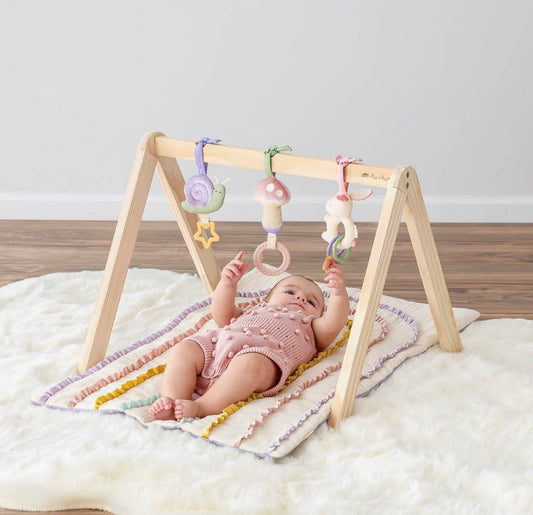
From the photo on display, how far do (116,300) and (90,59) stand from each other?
61.0 inches

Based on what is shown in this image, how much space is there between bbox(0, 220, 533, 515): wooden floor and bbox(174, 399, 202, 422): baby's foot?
3.27 feet

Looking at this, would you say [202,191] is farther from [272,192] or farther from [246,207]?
[246,207]

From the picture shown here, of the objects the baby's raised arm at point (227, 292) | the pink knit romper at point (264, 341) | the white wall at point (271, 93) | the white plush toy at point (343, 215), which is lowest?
the pink knit romper at point (264, 341)

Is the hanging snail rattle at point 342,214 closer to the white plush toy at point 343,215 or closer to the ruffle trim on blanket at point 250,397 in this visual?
the white plush toy at point 343,215

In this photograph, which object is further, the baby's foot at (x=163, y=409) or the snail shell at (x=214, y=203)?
the snail shell at (x=214, y=203)

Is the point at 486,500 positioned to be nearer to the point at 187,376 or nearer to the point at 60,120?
the point at 187,376

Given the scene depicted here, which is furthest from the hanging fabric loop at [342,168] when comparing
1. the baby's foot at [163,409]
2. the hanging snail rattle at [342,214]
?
the baby's foot at [163,409]

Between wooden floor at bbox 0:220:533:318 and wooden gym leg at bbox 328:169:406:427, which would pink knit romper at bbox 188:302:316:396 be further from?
wooden floor at bbox 0:220:533:318

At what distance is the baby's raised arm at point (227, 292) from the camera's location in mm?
1736

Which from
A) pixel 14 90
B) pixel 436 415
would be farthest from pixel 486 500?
pixel 14 90

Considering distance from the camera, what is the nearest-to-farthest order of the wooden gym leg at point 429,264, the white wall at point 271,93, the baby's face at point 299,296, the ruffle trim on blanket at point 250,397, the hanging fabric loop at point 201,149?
the ruffle trim on blanket at point 250,397 < the wooden gym leg at point 429,264 < the hanging fabric loop at point 201,149 < the baby's face at point 299,296 < the white wall at point 271,93

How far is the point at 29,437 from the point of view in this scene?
1474 millimetres

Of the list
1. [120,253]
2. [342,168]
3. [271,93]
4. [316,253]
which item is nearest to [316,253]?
[316,253]

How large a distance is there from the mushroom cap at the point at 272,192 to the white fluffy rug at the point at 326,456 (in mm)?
455
